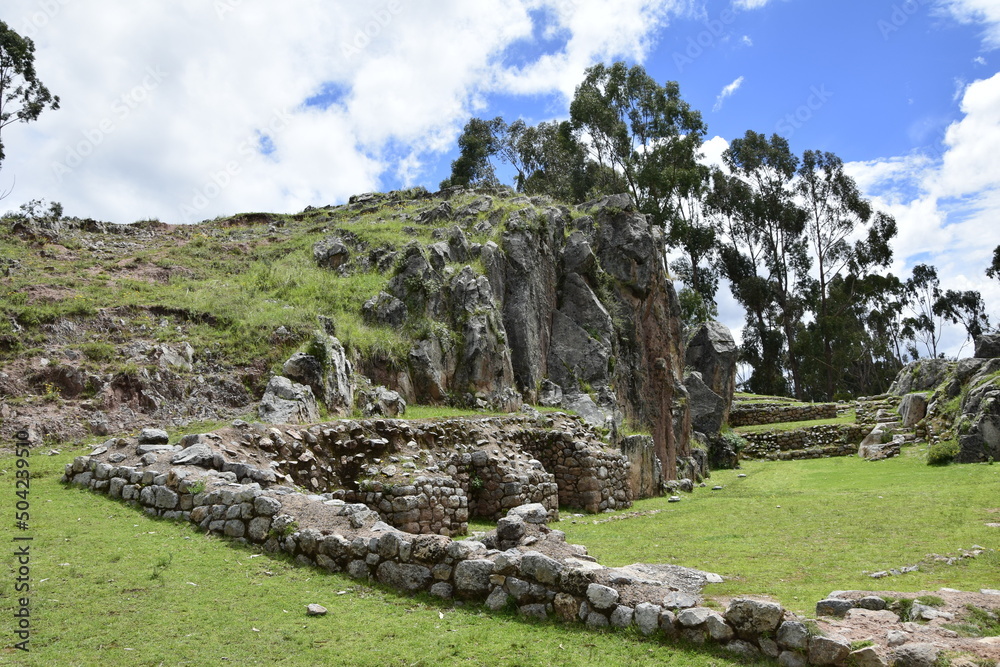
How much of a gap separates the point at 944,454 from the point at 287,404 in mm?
21176

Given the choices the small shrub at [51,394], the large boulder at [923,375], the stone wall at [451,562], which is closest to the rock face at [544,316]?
the small shrub at [51,394]

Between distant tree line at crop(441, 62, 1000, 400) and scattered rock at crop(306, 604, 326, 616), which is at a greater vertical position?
distant tree line at crop(441, 62, 1000, 400)

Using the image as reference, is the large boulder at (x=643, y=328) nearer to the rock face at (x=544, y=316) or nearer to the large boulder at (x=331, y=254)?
the rock face at (x=544, y=316)

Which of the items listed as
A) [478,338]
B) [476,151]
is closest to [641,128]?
[476,151]

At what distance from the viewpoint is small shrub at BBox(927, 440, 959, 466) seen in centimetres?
Answer: 2195

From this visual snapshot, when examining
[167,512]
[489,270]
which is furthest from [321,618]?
[489,270]

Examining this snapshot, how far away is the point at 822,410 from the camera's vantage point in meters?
41.2

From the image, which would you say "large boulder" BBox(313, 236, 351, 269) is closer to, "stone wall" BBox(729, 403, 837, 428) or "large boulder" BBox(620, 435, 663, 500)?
"large boulder" BBox(620, 435, 663, 500)

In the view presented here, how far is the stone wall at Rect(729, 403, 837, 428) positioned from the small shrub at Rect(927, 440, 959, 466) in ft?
61.7

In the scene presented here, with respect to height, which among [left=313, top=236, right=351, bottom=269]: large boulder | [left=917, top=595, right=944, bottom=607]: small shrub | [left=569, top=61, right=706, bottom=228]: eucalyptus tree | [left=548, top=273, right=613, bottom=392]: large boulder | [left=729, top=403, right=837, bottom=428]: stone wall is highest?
[left=569, top=61, right=706, bottom=228]: eucalyptus tree

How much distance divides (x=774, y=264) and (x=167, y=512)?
6017cm

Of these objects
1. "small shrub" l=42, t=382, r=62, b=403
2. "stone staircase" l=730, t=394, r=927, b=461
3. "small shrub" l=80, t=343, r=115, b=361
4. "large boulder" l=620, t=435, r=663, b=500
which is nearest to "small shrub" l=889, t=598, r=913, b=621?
"large boulder" l=620, t=435, r=663, b=500

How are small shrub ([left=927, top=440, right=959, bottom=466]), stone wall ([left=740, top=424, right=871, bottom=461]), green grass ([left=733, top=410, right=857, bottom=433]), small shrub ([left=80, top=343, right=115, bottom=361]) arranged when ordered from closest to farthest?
small shrub ([left=80, top=343, right=115, bottom=361]) < small shrub ([left=927, top=440, right=959, bottom=466]) < stone wall ([left=740, top=424, right=871, bottom=461]) < green grass ([left=733, top=410, right=857, bottom=433])

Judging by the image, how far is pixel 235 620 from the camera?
22.8ft
